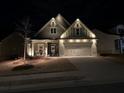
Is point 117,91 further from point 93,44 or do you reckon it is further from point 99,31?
point 99,31

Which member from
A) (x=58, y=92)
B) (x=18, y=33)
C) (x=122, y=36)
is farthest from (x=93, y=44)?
(x=58, y=92)

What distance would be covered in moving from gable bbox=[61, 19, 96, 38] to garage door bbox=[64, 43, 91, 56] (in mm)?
1636

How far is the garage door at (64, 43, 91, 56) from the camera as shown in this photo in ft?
121

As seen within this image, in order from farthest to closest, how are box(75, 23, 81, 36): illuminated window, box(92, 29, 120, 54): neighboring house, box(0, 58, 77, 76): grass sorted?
1. box(92, 29, 120, 54): neighboring house
2. box(75, 23, 81, 36): illuminated window
3. box(0, 58, 77, 76): grass

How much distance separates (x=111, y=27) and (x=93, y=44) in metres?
11.8

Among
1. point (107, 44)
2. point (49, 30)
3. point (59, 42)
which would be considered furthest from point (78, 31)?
point (107, 44)

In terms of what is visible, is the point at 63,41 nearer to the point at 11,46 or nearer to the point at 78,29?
the point at 78,29

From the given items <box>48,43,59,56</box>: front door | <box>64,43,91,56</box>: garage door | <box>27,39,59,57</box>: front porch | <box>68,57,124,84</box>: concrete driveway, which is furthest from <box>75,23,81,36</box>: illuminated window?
<box>68,57,124,84</box>: concrete driveway

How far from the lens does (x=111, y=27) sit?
1852 inches

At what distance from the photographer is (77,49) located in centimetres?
3709

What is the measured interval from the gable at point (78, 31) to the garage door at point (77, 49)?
1636 millimetres

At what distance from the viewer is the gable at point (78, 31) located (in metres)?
37.6

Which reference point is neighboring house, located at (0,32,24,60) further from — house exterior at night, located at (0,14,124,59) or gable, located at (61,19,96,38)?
gable, located at (61,19,96,38)

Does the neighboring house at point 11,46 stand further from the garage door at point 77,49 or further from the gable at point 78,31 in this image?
the gable at point 78,31
